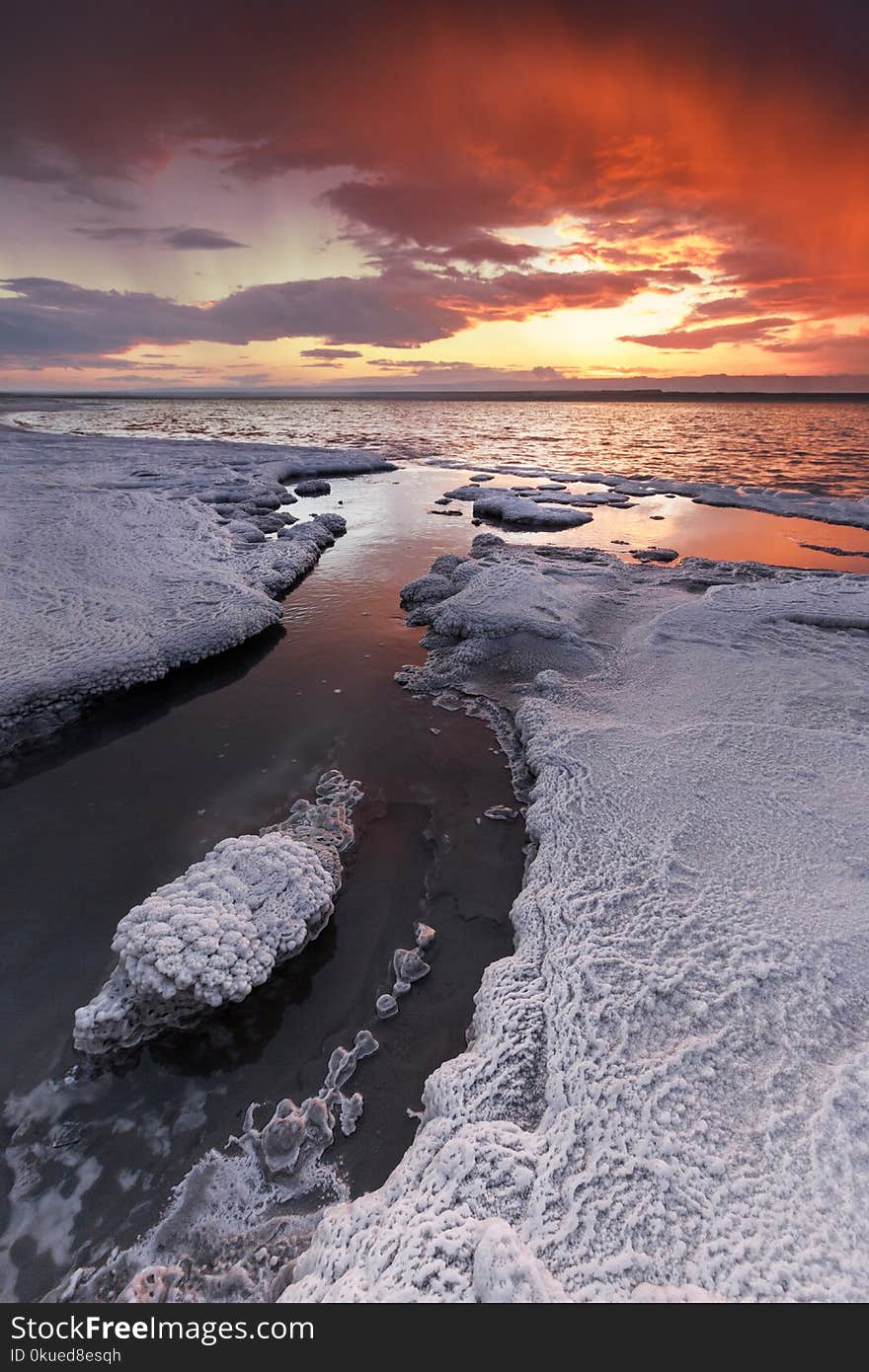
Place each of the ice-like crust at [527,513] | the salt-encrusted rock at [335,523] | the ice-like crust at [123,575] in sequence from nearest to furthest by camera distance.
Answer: the ice-like crust at [123,575] → the salt-encrusted rock at [335,523] → the ice-like crust at [527,513]

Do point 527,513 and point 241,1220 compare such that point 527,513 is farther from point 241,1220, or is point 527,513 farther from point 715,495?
point 241,1220

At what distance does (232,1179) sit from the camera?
2.83 meters

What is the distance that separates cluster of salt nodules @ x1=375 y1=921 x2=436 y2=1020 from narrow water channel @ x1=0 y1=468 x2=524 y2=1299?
0.07 metres

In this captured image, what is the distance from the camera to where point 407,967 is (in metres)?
3.94

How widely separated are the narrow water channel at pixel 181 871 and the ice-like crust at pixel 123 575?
0.46 m

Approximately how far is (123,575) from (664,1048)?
9.41 m

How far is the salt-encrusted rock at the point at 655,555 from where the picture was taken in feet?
42.0

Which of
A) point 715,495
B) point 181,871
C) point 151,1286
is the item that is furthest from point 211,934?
point 715,495

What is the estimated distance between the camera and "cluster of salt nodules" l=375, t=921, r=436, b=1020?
3.70 meters

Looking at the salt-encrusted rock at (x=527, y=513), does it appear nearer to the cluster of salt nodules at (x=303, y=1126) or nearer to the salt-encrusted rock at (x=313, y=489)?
the salt-encrusted rock at (x=313, y=489)

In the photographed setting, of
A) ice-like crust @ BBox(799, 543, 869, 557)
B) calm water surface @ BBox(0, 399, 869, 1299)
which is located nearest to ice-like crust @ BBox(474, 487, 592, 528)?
ice-like crust @ BBox(799, 543, 869, 557)

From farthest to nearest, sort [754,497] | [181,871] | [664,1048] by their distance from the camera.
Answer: [754,497], [181,871], [664,1048]

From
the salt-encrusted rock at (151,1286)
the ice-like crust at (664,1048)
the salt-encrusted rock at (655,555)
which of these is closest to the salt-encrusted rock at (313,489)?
the salt-encrusted rock at (655,555)
